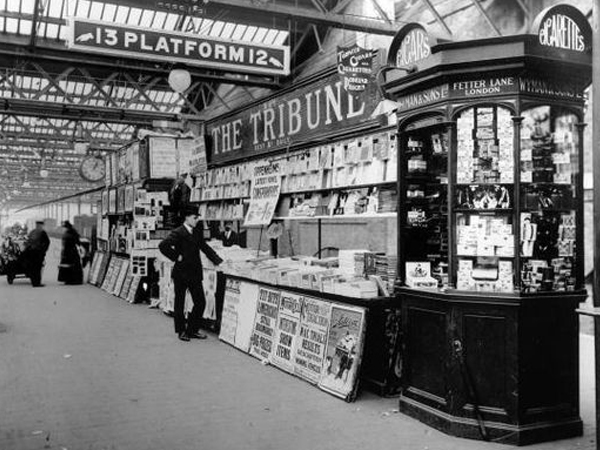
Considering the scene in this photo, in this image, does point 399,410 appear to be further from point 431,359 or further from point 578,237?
point 578,237

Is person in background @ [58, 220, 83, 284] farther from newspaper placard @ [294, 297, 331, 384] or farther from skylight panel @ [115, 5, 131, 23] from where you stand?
newspaper placard @ [294, 297, 331, 384]

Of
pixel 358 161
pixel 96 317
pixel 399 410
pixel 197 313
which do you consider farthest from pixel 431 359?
pixel 96 317

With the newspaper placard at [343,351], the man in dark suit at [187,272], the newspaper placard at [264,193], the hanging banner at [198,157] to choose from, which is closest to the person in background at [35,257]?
the hanging banner at [198,157]

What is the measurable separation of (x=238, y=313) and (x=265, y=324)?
0.87 meters

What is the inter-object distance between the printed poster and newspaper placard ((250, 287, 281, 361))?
0.40 feet

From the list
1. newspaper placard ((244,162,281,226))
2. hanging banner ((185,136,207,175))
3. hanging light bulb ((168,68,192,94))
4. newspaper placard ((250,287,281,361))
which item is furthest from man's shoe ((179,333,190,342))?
hanging light bulb ((168,68,192,94))

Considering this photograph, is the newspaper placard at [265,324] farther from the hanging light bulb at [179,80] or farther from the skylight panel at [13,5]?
the skylight panel at [13,5]

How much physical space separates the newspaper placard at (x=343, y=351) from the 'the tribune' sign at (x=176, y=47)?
17.2ft

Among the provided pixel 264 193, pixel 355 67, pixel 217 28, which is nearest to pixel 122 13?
pixel 217 28

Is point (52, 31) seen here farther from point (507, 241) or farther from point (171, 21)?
point (507, 241)

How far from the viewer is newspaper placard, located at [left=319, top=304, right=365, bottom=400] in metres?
5.72

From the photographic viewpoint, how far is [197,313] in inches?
351

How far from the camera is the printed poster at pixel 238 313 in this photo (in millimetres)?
7793

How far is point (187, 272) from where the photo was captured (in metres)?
8.90
